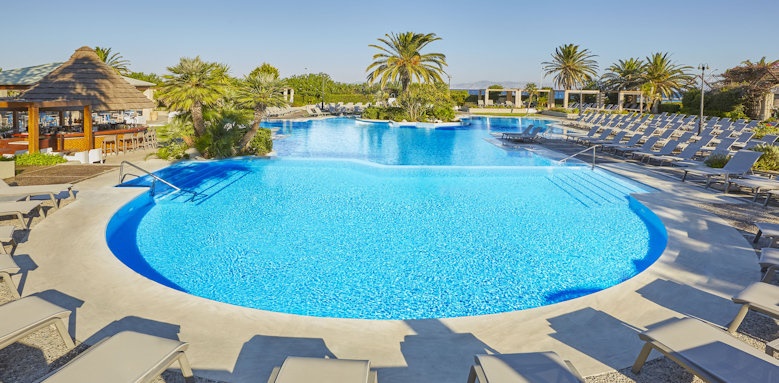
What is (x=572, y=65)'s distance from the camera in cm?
4631

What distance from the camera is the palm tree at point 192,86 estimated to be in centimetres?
1333

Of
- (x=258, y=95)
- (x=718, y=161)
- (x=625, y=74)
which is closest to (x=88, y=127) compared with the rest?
(x=258, y=95)

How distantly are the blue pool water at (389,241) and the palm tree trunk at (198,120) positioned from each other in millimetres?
2070

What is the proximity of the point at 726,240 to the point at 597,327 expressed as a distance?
382cm

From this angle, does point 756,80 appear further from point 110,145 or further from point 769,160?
point 110,145

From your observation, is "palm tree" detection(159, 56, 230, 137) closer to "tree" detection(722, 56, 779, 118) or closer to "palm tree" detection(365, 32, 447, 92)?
"palm tree" detection(365, 32, 447, 92)

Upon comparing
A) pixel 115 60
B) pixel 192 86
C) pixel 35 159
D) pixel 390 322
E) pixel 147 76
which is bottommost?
pixel 390 322

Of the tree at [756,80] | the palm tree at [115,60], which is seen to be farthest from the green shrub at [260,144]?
the tree at [756,80]

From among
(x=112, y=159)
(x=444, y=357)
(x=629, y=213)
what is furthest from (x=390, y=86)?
(x=444, y=357)

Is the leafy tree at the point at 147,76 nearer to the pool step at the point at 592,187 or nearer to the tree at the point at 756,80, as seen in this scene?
the pool step at the point at 592,187

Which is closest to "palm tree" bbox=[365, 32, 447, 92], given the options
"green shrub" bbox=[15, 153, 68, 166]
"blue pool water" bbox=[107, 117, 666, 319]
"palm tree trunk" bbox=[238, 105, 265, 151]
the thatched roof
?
"palm tree trunk" bbox=[238, 105, 265, 151]

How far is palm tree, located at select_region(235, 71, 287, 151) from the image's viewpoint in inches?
578

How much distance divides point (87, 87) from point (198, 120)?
4118 millimetres

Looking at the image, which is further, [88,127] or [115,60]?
[115,60]
